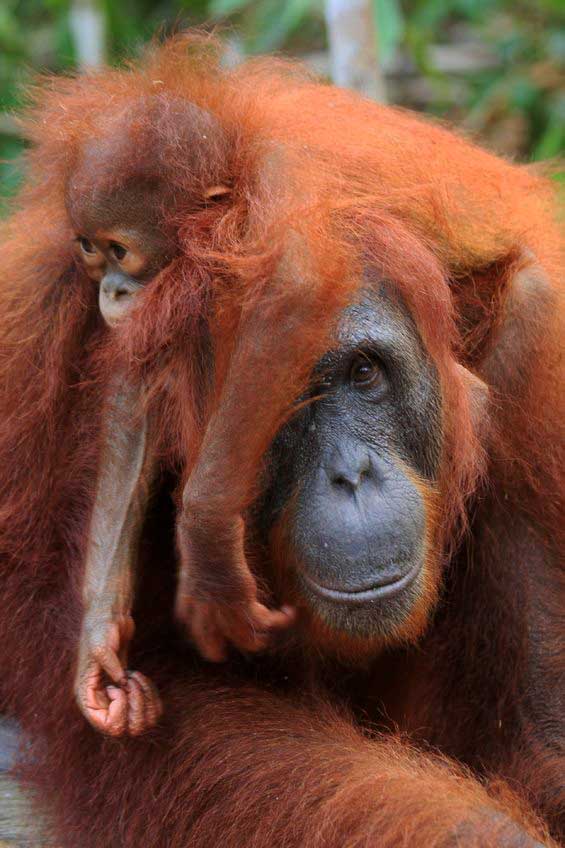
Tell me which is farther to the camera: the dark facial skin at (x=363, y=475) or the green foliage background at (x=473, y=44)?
the green foliage background at (x=473, y=44)

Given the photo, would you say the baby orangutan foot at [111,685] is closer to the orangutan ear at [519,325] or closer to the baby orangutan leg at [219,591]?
the baby orangutan leg at [219,591]

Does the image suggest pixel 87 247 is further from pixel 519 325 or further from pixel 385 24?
pixel 385 24

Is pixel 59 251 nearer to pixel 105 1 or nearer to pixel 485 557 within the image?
pixel 485 557

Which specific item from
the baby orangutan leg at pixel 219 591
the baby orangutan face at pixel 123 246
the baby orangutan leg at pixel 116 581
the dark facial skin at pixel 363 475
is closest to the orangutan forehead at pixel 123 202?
the baby orangutan face at pixel 123 246

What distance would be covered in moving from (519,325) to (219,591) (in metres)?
0.81

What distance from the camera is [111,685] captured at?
90.6 inches

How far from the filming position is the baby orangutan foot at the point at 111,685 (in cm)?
225

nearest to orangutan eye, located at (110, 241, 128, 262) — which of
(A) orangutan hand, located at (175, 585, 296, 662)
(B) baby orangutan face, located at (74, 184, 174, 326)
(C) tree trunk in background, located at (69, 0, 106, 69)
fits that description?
(B) baby orangutan face, located at (74, 184, 174, 326)

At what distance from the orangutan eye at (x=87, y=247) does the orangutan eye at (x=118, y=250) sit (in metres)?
0.05

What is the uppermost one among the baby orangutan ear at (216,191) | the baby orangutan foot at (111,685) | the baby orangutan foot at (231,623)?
the baby orangutan ear at (216,191)

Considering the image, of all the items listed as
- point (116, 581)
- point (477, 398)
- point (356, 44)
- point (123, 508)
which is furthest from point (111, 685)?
point (356, 44)

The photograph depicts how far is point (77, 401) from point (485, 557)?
0.91 metres

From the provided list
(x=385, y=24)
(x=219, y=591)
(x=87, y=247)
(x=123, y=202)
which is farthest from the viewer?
(x=385, y=24)

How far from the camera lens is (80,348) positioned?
2564 mm
